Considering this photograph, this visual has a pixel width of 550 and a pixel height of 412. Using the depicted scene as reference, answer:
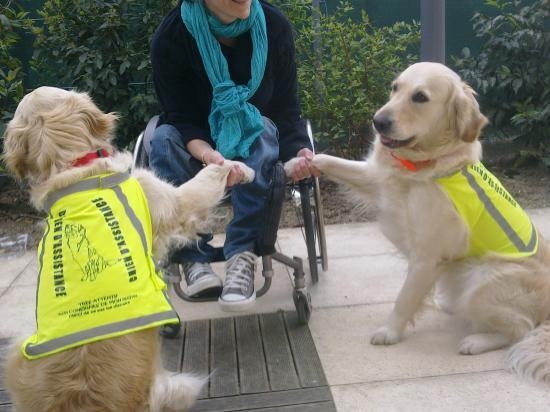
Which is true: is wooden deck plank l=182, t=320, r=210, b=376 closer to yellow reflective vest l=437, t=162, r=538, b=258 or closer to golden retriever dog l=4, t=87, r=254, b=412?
golden retriever dog l=4, t=87, r=254, b=412

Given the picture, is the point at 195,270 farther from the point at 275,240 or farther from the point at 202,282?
the point at 275,240

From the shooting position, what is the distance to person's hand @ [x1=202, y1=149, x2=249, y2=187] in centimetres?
300

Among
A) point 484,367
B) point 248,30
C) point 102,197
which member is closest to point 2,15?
point 248,30

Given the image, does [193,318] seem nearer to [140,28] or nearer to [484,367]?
[484,367]

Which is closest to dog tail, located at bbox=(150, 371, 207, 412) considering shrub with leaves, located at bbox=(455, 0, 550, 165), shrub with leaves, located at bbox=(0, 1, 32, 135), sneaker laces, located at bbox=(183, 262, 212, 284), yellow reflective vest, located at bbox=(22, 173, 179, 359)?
yellow reflective vest, located at bbox=(22, 173, 179, 359)

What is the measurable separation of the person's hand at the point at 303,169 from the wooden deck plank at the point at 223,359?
0.89 m

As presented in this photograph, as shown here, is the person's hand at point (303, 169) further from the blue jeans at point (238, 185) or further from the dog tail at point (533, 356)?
the dog tail at point (533, 356)

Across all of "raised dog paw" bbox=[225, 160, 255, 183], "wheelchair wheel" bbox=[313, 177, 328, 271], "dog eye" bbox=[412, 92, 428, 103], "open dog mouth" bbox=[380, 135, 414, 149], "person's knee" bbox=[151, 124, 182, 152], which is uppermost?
"dog eye" bbox=[412, 92, 428, 103]

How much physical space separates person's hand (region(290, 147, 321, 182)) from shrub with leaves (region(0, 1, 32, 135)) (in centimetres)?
328

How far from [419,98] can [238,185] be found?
0.98 m

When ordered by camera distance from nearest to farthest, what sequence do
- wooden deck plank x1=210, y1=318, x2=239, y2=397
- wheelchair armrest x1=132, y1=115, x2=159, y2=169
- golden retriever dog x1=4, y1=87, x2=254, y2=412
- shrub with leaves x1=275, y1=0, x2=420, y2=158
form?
golden retriever dog x1=4, y1=87, x2=254, y2=412 < wooden deck plank x1=210, y1=318, x2=239, y2=397 < wheelchair armrest x1=132, y1=115, x2=159, y2=169 < shrub with leaves x1=275, y1=0, x2=420, y2=158

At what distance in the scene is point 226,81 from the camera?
329 cm

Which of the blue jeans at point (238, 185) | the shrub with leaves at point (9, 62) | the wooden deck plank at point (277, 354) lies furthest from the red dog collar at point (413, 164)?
the shrub with leaves at point (9, 62)

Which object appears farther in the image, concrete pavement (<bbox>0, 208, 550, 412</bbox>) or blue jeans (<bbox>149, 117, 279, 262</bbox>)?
blue jeans (<bbox>149, 117, 279, 262</bbox>)
